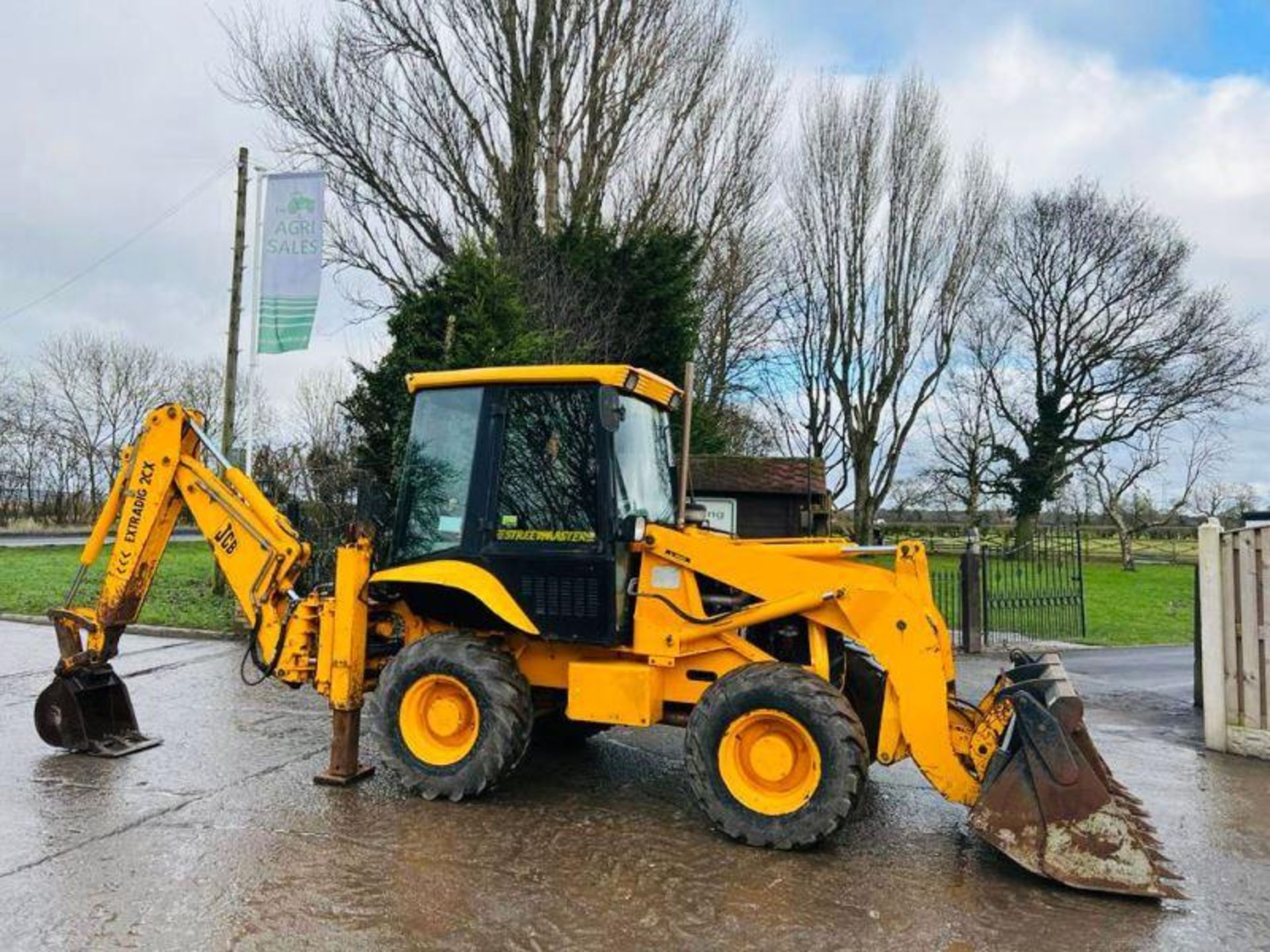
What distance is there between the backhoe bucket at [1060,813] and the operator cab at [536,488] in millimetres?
2164

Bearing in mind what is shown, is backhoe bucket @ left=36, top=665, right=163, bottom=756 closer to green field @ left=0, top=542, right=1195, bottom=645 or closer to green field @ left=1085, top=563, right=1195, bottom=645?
green field @ left=0, top=542, right=1195, bottom=645

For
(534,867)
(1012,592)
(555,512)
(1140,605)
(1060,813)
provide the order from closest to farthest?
(1060,813) < (534,867) < (555,512) < (1012,592) < (1140,605)

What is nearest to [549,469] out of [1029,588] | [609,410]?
[609,410]

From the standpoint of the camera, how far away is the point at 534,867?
465cm

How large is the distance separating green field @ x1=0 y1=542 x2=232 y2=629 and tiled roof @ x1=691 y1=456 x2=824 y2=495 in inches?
290

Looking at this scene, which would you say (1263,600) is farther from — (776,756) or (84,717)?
(84,717)

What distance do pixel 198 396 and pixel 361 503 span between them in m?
42.1

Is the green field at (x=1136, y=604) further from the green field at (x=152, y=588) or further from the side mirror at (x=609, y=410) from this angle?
the green field at (x=152, y=588)

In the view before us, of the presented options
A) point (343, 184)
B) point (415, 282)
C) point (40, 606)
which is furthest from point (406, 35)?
point (40, 606)

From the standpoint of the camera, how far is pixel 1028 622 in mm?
14930

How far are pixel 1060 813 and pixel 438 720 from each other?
11.2 feet

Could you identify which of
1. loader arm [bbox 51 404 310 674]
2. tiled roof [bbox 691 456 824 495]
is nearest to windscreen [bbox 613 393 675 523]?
loader arm [bbox 51 404 310 674]

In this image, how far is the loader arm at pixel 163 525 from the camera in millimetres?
6473

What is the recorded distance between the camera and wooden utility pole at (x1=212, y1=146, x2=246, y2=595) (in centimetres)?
1464
